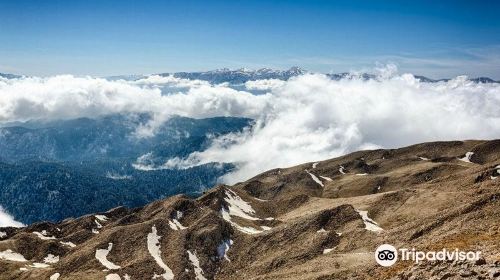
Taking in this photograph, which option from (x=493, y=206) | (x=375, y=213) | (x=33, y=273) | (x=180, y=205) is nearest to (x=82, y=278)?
(x=33, y=273)

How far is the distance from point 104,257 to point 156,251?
724 inches

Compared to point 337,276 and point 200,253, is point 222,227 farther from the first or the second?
point 337,276

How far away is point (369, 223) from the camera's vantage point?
15650 centimetres

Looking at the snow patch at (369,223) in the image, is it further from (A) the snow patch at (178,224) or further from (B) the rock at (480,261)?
(B) the rock at (480,261)

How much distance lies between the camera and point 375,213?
172 metres

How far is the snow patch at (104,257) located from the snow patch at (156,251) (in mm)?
12865

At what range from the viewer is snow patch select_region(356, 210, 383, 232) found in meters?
147

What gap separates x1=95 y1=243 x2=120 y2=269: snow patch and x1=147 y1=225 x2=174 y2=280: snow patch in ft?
42.2

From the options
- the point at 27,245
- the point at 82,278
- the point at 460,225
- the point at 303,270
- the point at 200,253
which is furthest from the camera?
the point at 27,245

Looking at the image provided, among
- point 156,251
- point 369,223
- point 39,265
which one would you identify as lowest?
point 39,265

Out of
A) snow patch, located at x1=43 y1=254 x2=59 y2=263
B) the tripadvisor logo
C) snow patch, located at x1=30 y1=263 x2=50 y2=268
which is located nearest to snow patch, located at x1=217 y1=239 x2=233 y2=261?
snow patch, located at x1=30 y1=263 x2=50 y2=268

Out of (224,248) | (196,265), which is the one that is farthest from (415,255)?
(224,248)

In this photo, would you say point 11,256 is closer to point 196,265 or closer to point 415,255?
point 196,265

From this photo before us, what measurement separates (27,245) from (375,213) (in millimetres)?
142536
